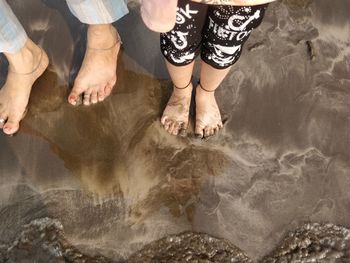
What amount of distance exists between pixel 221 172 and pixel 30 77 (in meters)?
1.11

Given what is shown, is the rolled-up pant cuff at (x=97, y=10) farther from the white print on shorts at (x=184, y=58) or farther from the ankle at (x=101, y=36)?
the white print on shorts at (x=184, y=58)

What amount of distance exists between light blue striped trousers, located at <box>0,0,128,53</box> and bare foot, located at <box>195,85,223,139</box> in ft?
1.82

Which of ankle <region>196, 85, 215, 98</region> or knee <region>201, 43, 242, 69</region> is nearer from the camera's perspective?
knee <region>201, 43, 242, 69</region>

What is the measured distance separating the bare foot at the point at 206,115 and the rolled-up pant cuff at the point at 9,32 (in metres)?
0.88

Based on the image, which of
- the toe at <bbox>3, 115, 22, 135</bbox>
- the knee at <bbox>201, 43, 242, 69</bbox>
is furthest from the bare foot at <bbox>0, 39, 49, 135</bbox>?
the knee at <bbox>201, 43, 242, 69</bbox>

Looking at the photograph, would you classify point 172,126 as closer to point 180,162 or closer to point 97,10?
point 180,162

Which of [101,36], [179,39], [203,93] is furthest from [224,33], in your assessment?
[101,36]

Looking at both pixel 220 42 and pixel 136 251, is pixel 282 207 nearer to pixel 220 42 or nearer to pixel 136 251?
pixel 136 251

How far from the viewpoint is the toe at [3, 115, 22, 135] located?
82.4 inches

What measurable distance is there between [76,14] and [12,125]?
68 centimetres

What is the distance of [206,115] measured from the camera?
2061 mm

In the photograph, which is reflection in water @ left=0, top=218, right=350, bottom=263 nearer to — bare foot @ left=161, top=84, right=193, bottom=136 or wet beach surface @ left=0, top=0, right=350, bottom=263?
wet beach surface @ left=0, top=0, right=350, bottom=263

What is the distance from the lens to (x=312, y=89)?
2229mm

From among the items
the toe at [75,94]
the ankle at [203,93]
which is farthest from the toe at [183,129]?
the toe at [75,94]
